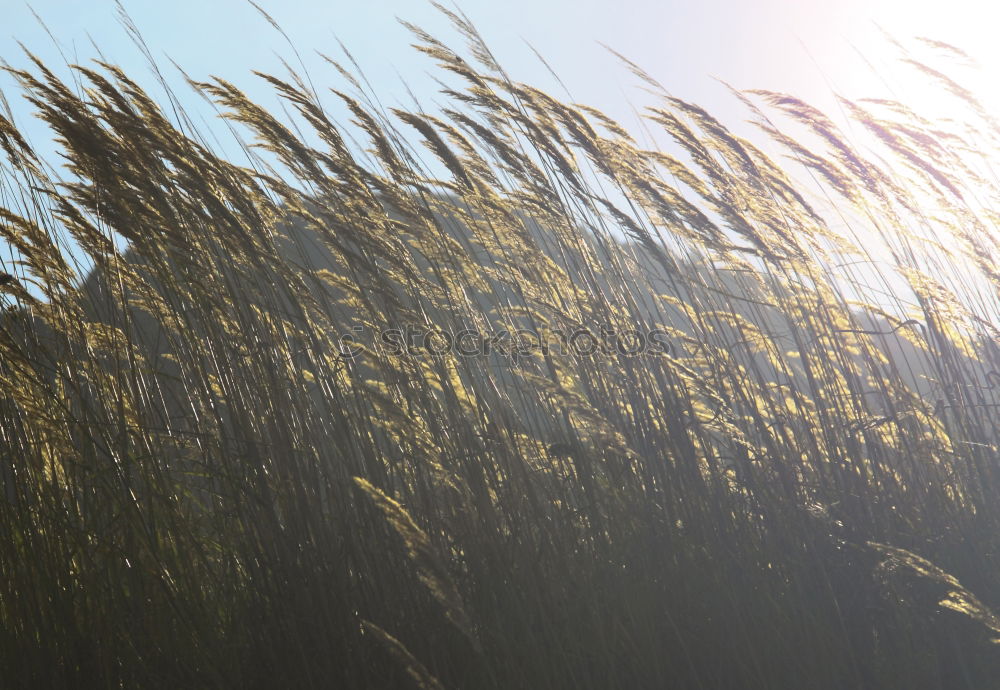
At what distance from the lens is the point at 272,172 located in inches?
70.8

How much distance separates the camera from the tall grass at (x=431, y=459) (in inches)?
49.5

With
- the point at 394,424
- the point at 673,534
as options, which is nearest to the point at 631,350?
the point at 673,534

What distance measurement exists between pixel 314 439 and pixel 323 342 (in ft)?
0.79

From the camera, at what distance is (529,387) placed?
5.75 feet

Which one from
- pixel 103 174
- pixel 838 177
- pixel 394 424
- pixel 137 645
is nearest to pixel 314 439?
pixel 394 424

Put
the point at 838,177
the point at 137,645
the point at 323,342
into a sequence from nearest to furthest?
1. the point at 137,645
2. the point at 323,342
3. the point at 838,177

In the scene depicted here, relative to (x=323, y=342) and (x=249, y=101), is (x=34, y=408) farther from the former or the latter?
(x=249, y=101)

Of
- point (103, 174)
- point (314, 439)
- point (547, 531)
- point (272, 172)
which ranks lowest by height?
point (547, 531)

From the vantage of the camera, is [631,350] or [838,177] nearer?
[631,350]

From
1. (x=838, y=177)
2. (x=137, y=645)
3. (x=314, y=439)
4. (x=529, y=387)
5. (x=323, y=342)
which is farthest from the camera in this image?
(x=838, y=177)

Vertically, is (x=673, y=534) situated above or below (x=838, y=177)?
below

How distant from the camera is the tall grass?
4.12ft

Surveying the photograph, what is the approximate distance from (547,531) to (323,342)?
0.53 meters

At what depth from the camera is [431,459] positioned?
1.38 m
